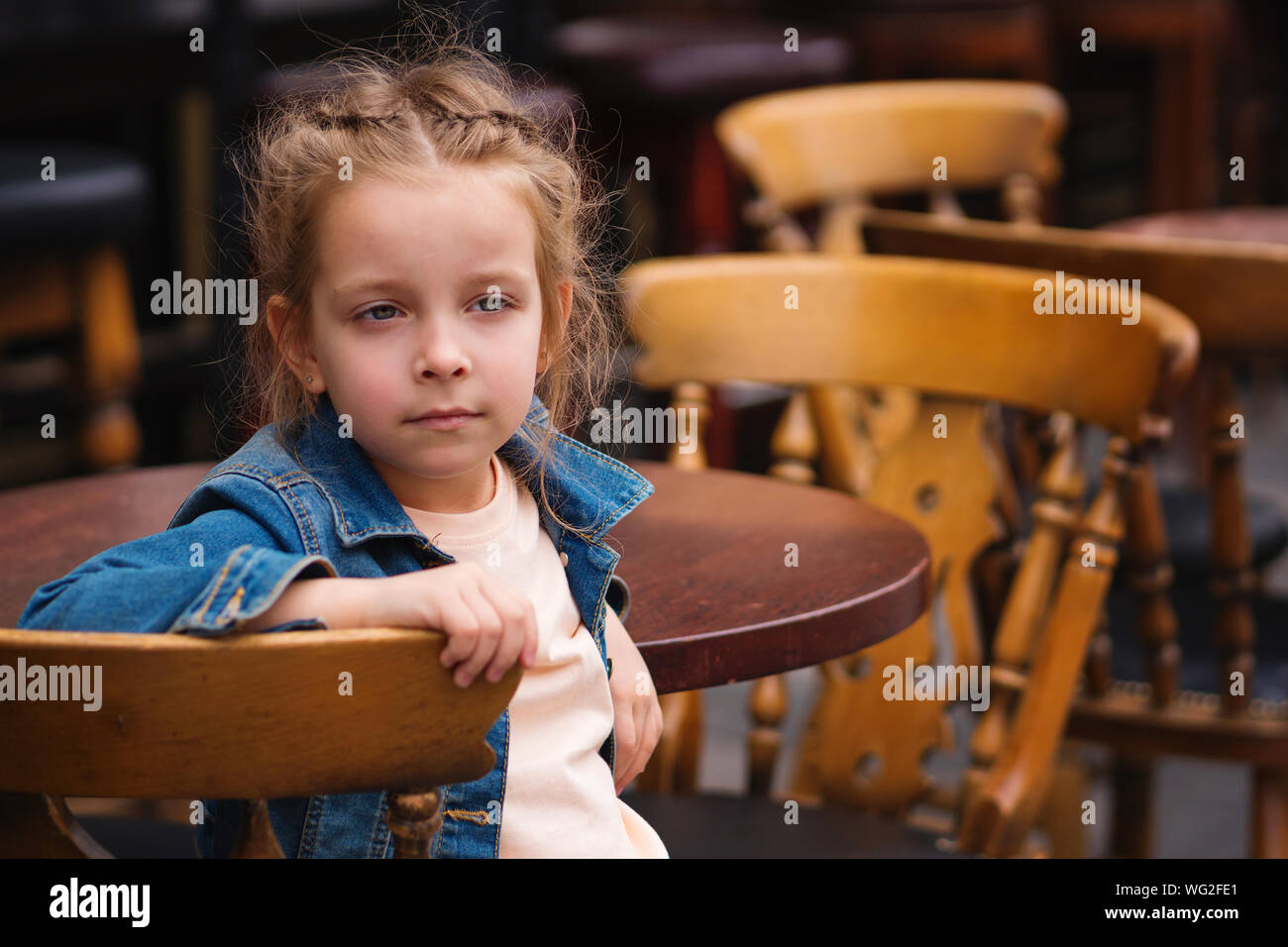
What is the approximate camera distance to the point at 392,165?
3.44 ft

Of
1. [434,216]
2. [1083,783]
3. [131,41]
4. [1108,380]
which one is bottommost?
[1083,783]

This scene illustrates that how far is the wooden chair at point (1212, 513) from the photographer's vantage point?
6.67 feet

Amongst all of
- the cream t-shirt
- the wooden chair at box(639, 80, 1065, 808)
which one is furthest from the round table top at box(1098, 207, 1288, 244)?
the cream t-shirt

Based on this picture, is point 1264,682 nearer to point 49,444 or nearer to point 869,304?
point 869,304

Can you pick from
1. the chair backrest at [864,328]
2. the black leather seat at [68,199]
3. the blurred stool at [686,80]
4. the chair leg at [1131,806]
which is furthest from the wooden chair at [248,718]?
the blurred stool at [686,80]

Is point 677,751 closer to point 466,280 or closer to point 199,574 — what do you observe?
point 466,280

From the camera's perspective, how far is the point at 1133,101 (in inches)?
215

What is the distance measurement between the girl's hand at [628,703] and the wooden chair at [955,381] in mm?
533

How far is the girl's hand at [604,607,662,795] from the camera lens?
1183 millimetres

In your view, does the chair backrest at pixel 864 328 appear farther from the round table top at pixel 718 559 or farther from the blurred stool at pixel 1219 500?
the blurred stool at pixel 1219 500

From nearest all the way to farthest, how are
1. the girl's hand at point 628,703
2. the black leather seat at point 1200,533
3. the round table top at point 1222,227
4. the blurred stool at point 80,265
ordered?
1. the girl's hand at point 628,703
2. the blurred stool at point 80,265
3. the black leather seat at point 1200,533
4. the round table top at point 1222,227

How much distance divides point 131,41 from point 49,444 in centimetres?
87

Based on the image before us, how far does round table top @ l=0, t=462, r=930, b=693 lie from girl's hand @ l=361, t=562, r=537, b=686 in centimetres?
32
